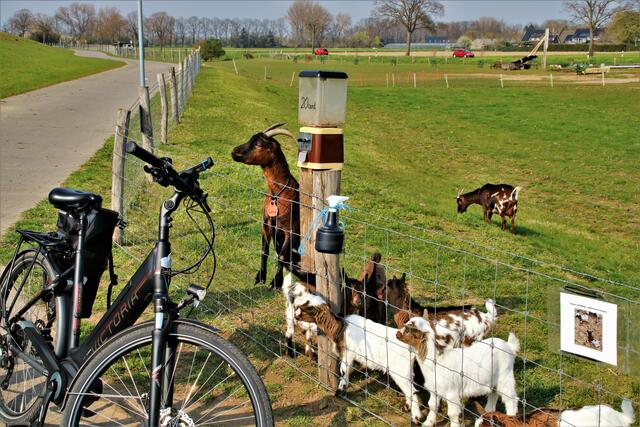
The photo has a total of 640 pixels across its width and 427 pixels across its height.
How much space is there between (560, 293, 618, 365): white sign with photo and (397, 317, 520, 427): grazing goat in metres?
0.99

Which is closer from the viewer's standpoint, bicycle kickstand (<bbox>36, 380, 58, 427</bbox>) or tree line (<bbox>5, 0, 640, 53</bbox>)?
bicycle kickstand (<bbox>36, 380, 58, 427</bbox>)

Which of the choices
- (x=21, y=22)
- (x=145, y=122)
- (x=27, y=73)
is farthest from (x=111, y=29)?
(x=145, y=122)

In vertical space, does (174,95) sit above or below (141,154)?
above

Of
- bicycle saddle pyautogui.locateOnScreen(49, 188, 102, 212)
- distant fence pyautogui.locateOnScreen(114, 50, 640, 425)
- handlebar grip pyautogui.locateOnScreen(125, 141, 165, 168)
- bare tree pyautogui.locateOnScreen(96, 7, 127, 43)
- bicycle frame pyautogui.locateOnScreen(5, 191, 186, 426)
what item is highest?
bare tree pyautogui.locateOnScreen(96, 7, 127, 43)

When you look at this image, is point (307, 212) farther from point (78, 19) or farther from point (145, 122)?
point (78, 19)

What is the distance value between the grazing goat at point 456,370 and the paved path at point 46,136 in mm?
6383

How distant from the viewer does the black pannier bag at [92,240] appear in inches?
156

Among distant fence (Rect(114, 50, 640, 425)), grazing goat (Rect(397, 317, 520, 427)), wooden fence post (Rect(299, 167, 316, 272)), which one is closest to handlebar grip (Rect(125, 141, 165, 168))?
distant fence (Rect(114, 50, 640, 425))

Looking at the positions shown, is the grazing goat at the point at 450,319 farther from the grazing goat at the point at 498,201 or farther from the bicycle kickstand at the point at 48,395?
the grazing goat at the point at 498,201

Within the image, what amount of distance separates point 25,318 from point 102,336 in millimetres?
818

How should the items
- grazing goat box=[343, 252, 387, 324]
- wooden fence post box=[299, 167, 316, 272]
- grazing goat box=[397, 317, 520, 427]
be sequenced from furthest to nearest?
1. grazing goat box=[343, 252, 387, 324]
2. wooden fence post box=[299, 167, 316, 272]
3. grazing goat box=[397, 317, 520, 427]

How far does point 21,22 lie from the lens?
14600 cm

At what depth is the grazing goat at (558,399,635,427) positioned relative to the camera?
361 cm

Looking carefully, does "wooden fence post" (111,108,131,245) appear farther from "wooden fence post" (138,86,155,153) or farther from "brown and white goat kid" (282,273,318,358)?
"brown and white goat kid" (282,273,318,358)
